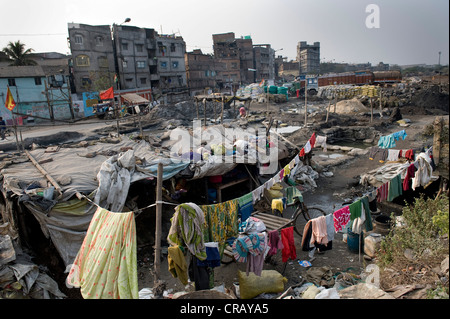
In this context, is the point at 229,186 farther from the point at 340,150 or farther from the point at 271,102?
the point at 271,102

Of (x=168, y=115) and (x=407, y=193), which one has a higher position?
(x=168, y=115)

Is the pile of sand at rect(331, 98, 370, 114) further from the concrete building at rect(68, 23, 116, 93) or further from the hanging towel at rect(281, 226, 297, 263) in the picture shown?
the hanging towel at rect(281, 226, 297, 263)

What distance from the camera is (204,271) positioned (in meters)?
6.13

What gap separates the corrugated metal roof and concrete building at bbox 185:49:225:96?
22.8 metres

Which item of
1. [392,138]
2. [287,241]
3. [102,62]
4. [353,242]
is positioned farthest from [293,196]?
[102,62]

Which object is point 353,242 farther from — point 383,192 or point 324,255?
point 383,192

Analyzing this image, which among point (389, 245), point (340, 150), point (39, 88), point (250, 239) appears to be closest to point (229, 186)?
point (250, 239)

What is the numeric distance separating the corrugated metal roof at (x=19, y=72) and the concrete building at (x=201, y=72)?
74.8 ft

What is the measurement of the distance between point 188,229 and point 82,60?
129 ft

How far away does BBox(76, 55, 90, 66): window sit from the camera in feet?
127

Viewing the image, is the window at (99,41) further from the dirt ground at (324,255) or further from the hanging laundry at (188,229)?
the hanging laundry at (188,229)

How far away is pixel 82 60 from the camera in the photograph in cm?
3900

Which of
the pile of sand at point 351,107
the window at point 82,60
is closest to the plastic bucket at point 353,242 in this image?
Result: the pile of sand at point 351,107

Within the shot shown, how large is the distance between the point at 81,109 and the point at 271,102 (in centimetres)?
2332
